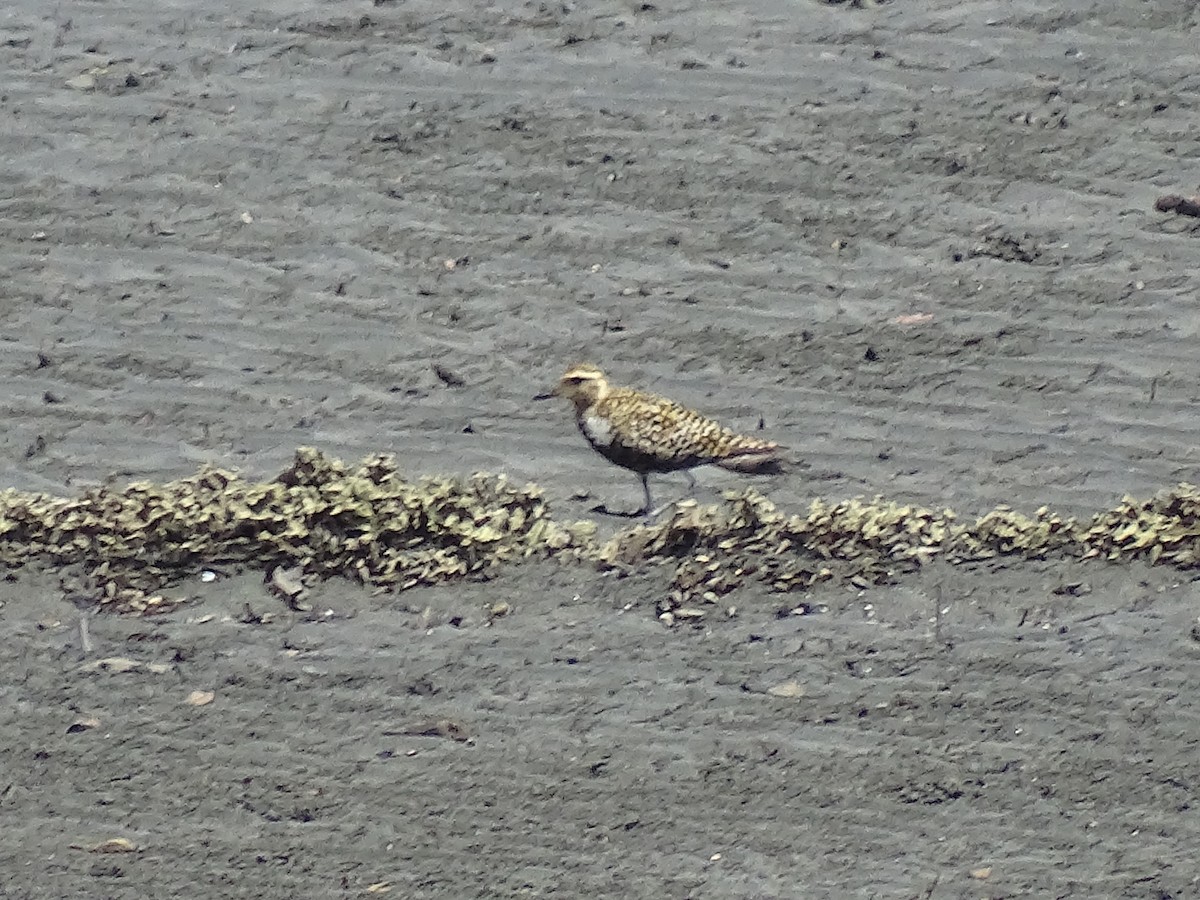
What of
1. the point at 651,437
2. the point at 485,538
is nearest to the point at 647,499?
the point at 651,437

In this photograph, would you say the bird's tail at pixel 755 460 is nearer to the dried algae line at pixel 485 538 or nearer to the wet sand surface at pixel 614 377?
the wet sand surface at pixel 614 377

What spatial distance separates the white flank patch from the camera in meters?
6.21

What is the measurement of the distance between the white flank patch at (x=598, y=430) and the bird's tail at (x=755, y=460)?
38 cm

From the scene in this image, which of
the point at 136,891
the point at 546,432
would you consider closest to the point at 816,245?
the point at 546,432

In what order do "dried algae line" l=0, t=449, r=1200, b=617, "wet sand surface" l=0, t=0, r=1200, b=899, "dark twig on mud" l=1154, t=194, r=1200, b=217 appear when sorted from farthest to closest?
"dark twig on mud" l=1154, t=194, r=1200, b=217, "dried algae line" l=0, t=449, r=1200, b=617, "wet sand surface" l=0, t=0, r=1200, b=899

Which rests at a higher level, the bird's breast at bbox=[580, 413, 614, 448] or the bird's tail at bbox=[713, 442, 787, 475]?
the bird's breast at bbox=[580, 413, 614, 448]

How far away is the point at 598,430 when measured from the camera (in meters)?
6.25

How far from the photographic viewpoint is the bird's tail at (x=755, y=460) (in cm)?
624

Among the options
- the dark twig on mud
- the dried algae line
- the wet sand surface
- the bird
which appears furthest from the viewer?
the dark twig on mud

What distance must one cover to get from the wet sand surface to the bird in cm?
14

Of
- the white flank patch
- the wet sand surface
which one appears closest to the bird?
the white flank patch

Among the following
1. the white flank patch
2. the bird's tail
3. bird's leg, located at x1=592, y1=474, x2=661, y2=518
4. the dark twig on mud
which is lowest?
bird's leg, located at x1=592, y1=474, x2=661, y2=518

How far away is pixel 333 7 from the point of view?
860cm

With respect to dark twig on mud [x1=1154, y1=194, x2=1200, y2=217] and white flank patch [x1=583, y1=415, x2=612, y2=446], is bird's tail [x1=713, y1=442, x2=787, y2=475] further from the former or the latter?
dark twig on mud [x1=1154, y1=194, x2=1200, y2=217]
